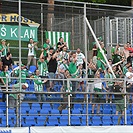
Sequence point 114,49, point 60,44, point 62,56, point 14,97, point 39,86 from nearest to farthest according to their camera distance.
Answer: point 14,97
point 39,86
point 60,44
point 62,56
point 114,49

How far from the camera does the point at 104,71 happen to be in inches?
904

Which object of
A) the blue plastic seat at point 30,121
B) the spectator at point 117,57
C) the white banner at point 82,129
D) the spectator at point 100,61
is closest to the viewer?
the white banner at point 82,129

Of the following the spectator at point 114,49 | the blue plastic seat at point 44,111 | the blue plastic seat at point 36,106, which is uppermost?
the spectator at point 114,49

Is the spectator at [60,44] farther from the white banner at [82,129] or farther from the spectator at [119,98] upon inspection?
the white banner at [82,129]

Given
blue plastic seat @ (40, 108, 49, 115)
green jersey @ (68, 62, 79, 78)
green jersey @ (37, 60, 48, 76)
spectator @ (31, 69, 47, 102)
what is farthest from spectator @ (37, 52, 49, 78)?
spectator @ (31, 69, 47, 102)

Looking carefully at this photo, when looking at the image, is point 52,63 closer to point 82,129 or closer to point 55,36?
point 55,36

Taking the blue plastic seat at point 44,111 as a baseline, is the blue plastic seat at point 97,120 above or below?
below

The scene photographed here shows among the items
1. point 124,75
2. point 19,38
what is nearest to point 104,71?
point 124,75

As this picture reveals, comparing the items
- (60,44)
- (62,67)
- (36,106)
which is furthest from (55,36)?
(36,106)

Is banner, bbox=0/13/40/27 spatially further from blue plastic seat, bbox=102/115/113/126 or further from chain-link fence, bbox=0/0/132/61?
blue plastic seat, bbox=102/115/113/126

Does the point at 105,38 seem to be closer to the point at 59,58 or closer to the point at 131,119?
the point at 59,58

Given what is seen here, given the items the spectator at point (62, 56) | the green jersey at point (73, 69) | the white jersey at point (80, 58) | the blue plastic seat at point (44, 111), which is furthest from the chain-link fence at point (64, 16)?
the blue plastic seat at point (44, 111)

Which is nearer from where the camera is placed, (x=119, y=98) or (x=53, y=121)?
(x=119, y=98)

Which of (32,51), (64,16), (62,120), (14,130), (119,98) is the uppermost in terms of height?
(64,16)
